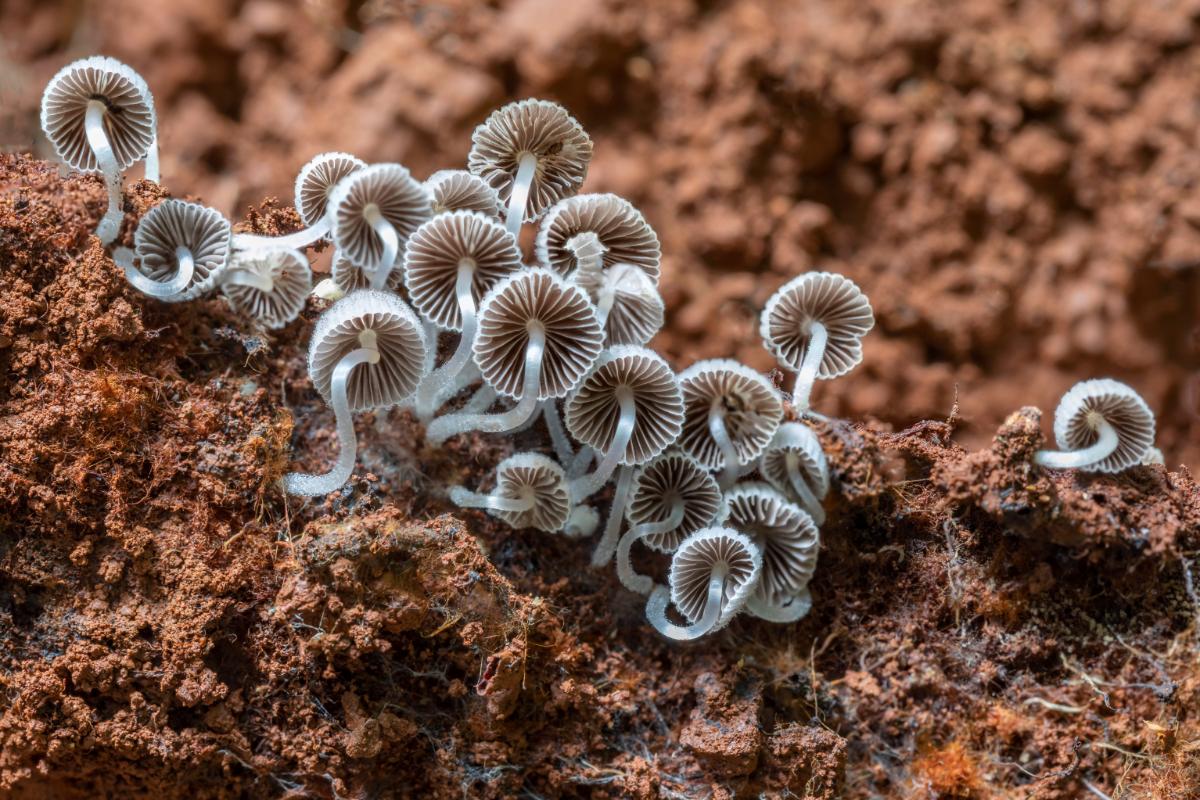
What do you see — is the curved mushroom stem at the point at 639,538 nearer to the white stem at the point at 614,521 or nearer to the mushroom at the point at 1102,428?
the white stem at the point at 614,521

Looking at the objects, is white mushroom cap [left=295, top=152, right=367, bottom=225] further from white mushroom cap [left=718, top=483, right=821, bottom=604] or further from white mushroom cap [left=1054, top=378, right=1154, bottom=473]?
white mushroom cap [left=1054, top=378, right=1154, bottom=473]

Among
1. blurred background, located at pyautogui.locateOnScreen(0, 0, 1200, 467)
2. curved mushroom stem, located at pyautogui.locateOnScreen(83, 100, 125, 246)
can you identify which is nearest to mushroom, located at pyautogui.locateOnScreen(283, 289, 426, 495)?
curved mushroom stem, located at pyautogui.locateOnScreen(83, 100, 125, 246)

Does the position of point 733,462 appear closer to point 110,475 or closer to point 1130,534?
point 1130,534

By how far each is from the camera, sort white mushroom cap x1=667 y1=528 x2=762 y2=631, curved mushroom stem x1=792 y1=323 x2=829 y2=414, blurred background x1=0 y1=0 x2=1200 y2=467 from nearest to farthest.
Answer: white mushroom cap x1=667 y1=528 x2=762 y2=631 → curved mushroom stem x1=792 y1=323 x2=829 y2=414 → blurred background x1=0 y1=0 x2=1200 y2=467

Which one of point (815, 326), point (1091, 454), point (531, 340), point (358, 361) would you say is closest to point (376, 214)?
point (358, 361)

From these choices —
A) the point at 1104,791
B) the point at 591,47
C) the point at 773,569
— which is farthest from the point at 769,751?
the point at 591,47

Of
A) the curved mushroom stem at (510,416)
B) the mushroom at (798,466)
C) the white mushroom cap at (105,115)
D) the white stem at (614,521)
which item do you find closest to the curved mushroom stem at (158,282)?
the white mushroom cap at (105,115)

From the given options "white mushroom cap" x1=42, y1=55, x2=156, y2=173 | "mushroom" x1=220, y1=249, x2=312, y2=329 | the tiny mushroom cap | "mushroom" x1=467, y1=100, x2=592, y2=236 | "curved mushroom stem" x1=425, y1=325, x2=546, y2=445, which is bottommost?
"curved mushroom stem" x1=425, y1=325, x2=546, y2=445
